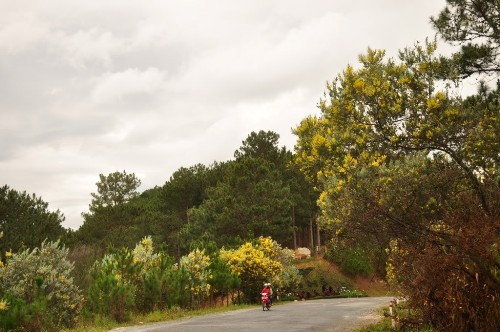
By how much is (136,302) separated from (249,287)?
1012 cm

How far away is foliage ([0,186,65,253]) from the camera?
30.4 meters

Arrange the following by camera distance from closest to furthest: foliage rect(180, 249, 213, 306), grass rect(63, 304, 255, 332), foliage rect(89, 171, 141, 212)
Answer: grass rect(63, 304, 255, 332) < foliage rect(180, 249, 213, 306) < foliage rect(89, 171, 141, 212)

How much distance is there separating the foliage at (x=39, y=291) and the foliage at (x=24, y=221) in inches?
566

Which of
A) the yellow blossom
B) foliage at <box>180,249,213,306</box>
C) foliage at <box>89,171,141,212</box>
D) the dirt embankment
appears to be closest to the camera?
the yellow blossom

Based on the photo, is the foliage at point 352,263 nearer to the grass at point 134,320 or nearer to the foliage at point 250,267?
the foliage at point 250,267

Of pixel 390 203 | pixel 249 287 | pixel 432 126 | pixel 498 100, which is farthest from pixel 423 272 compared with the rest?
pixel 249 287

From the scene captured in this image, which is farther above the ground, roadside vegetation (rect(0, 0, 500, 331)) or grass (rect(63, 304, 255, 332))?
roadside vegetation (rect(0, 0, 500, 331))

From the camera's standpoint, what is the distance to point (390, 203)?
1192cm

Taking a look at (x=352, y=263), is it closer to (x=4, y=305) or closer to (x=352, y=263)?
(x=352, y=263)

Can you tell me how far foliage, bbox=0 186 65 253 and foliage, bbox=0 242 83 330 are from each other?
14.4m

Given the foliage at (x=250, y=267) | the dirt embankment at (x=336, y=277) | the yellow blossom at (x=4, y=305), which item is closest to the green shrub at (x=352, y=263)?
the dirt embankment at (x=336, y=277)

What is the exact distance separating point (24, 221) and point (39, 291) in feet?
61.8

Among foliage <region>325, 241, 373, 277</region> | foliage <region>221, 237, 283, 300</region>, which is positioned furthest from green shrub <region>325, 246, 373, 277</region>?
foliage <region>221, 237, 283, 300</region>

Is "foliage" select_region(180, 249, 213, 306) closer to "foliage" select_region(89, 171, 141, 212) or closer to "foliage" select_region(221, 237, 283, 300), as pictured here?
"foliage" select_region(221, 237, 283, 300)
